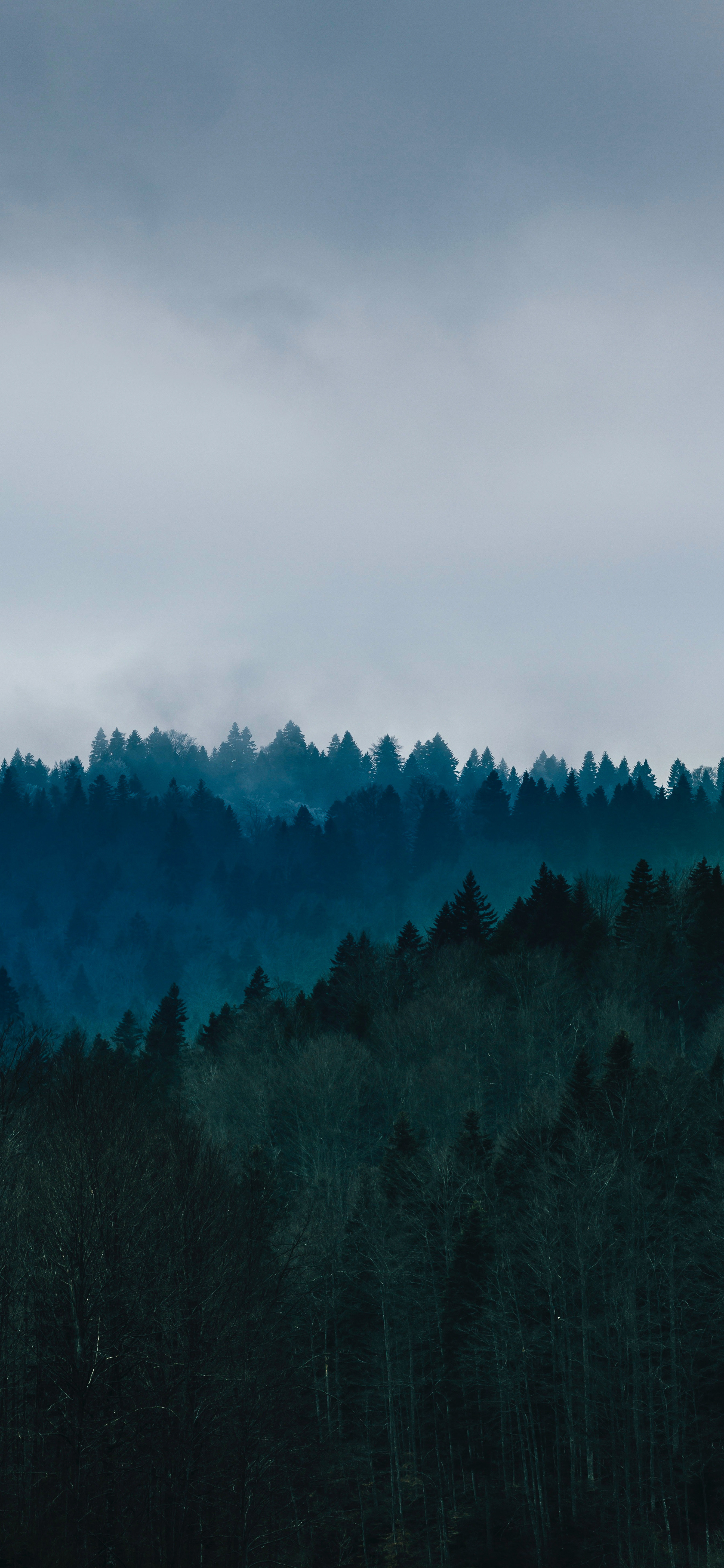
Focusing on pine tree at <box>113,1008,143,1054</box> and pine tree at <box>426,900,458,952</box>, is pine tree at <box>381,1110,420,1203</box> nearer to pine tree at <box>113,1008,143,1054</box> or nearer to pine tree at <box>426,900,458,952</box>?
pine tree at <box>426,900,458,952</box>

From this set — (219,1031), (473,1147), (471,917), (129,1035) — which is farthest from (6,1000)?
(473,1147)

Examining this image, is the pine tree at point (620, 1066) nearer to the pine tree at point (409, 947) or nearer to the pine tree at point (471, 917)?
the pine tree at point (471, 917)

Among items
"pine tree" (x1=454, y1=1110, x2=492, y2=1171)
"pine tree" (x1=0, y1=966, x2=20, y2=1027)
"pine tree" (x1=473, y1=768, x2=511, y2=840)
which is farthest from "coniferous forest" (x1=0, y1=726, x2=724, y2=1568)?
"pine tree" (x1=473, y1=768, x2=511, y2=840)

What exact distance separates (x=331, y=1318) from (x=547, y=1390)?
10749 mm

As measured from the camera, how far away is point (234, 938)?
15025 centimetres

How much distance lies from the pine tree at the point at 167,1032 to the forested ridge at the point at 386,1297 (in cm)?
1675

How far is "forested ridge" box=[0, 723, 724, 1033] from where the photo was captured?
140 metres

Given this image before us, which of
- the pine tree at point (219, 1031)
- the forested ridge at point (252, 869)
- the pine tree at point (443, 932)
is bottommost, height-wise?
the pine tree at point (219, 1031)

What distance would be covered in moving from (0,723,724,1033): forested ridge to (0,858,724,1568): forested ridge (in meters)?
66.0

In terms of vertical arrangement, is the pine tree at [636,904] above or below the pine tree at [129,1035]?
above

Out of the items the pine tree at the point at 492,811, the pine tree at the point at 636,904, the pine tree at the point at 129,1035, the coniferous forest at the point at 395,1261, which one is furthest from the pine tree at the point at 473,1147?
the pine tree at the point at 492,811

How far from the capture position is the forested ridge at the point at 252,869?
140m

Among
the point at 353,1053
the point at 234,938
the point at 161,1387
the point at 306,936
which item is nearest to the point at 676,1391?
the point at 161,1387

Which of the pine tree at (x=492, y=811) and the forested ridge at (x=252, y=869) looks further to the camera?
the pine tree at (x=492, y=811)
